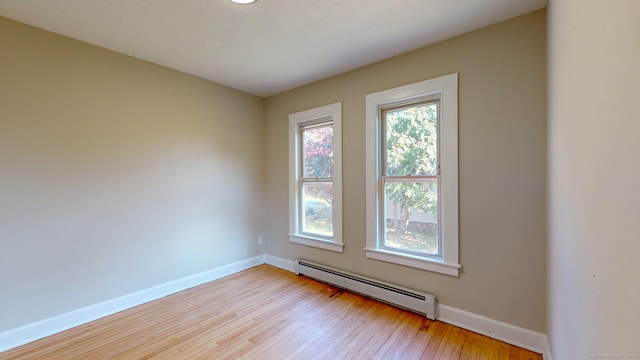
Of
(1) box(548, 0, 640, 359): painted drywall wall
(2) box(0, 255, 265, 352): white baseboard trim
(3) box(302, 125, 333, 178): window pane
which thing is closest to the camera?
(1) box(548, 0, 640, 359): painted drywall wall

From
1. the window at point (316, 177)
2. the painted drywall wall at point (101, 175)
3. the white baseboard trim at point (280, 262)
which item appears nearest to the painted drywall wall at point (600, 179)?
the window at point (316, 177)

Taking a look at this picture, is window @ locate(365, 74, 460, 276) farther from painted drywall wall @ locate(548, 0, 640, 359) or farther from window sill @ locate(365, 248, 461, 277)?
painted drywall wall @ locate(548, 0, 640, 359)

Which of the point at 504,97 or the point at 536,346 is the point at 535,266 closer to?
the point at 536,346

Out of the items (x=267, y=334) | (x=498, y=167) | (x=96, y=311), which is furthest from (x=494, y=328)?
(x=96, y=311)

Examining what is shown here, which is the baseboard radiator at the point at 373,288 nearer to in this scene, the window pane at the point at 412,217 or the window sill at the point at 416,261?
the window sill at the point at 416,261

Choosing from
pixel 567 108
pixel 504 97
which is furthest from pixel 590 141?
pixel 504 97

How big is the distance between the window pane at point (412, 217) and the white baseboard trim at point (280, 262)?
1505 millimetres

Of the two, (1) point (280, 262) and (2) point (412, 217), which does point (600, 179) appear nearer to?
(2) point (412, 217)

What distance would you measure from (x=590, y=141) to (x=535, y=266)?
5.20 feet

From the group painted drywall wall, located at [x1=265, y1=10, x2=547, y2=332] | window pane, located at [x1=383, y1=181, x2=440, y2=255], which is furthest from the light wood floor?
window pane, located at [x1=383, y1=181, x2=440, y2=255]

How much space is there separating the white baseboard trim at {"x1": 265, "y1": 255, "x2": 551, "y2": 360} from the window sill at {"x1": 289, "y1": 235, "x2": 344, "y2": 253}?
4.01 ft

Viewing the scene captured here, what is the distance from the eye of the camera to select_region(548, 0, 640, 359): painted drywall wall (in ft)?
1.76

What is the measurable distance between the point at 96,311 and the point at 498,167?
3839 millimetres

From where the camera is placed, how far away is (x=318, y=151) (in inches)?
141
